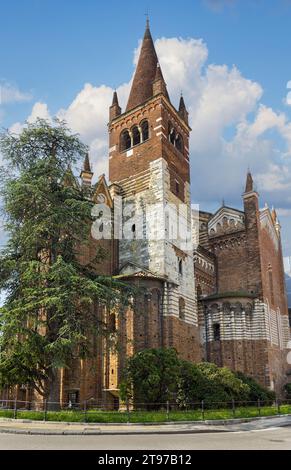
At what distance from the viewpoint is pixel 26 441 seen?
42.9ft

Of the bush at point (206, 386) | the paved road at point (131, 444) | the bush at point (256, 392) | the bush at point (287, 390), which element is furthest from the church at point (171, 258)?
the paved road at point (131, 444)

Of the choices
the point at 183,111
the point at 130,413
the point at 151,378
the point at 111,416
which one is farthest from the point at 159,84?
the point at 111,416

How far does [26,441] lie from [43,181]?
12.5 meters

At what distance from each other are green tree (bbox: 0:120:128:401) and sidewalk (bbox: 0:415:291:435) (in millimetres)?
2422

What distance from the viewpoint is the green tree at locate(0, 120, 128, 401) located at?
1970 cm

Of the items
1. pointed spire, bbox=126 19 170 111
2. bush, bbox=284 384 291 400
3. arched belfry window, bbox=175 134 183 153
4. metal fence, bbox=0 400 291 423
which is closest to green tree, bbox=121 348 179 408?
metal fence, bbox=0 400 291 423

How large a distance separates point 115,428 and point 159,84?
1071 inches

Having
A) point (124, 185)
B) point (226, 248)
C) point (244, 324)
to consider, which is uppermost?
point (124, 185)

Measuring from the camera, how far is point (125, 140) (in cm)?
3834

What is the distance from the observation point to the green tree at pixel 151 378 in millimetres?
23047

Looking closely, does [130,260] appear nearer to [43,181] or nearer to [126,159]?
[126,159]

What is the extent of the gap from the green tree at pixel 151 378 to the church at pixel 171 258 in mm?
3562
